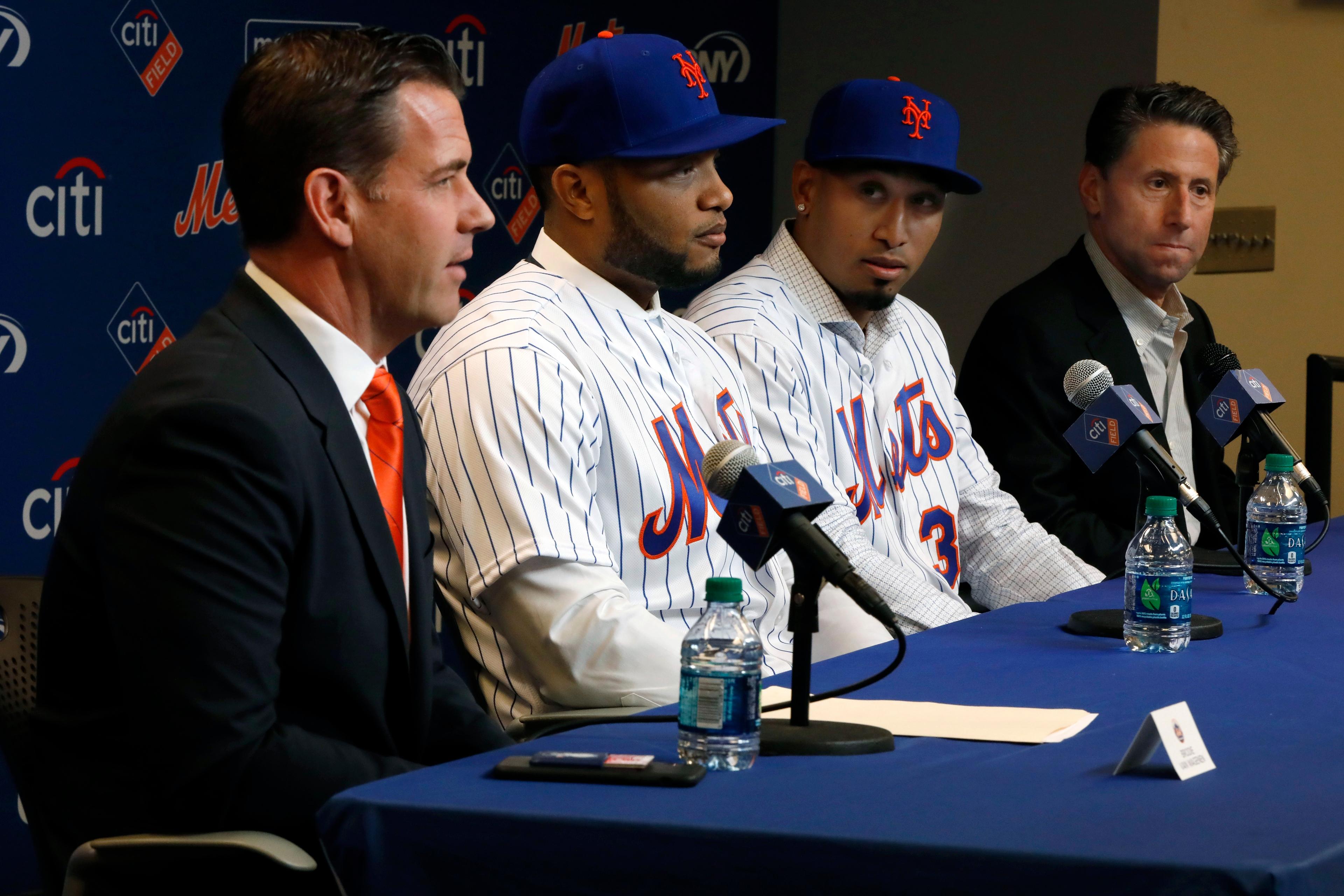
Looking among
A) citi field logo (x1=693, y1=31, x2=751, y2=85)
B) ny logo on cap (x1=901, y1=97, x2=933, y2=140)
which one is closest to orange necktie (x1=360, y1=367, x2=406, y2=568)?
ny logo on cap (x1=901, y1=97, x2=933, y2=140)

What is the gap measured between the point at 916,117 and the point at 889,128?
55mm

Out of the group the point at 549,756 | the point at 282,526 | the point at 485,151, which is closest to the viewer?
the point at 549,756

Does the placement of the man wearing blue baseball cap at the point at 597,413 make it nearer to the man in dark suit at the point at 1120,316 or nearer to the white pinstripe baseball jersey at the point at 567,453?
the white pinstripe baseball jersey at the point at 567,453

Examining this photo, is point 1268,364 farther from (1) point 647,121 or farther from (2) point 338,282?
(2) point 338,282

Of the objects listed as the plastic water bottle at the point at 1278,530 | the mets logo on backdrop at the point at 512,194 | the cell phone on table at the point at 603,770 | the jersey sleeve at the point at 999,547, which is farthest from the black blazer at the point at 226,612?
the mets logo on backdrop at the point at 512,194

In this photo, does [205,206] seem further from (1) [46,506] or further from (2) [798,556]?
(2) [798,556]

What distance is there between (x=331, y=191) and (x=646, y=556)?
28.4 inches

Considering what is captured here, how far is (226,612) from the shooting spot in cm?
125

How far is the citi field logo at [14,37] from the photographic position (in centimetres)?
290

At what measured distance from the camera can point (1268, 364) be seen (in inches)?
163

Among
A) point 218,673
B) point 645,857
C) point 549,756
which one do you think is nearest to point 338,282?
point 218,673

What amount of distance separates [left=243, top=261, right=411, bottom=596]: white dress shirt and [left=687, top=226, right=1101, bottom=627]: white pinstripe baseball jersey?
1.07m

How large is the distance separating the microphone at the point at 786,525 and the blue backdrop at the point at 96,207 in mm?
2140

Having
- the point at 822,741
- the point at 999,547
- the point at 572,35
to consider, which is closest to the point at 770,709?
the point at 822,741
